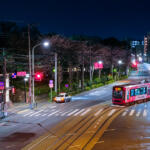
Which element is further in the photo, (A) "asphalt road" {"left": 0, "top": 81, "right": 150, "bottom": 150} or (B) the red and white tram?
(B) the red and white tram

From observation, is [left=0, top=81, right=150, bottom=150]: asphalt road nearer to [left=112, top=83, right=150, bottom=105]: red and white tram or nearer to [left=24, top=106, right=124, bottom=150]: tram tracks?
[left=24, top=106, right=124, bottom=150]: tram tracks

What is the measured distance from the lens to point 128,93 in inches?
1325

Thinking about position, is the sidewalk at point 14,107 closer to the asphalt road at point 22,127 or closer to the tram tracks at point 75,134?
the asphalt road at point 22,127

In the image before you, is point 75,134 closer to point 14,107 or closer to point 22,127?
point 22,127

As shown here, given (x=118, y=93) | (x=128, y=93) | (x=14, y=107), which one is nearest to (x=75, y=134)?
(x=118, y=93)

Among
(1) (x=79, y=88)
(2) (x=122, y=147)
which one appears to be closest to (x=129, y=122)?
(2) (x=122, y=147)

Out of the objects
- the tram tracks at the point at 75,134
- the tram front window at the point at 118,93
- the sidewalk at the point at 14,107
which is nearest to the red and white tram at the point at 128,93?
the tram front window at the point at 118,93

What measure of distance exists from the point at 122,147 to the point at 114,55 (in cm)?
7508

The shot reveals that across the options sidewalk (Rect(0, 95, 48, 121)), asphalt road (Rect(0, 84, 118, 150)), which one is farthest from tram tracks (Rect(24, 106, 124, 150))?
sidewalk (Rect(0, 95, 48, 121))

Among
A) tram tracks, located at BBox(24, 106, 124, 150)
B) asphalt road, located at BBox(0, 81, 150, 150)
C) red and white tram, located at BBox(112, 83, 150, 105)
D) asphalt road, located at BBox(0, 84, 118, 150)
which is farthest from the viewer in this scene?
red and white tram, located at BBox(112, 83, 150, 105)

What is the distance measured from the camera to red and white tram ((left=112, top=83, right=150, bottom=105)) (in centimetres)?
3334

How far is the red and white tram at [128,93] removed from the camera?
33.3 meters

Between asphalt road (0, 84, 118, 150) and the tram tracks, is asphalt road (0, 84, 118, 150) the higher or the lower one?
the lower one

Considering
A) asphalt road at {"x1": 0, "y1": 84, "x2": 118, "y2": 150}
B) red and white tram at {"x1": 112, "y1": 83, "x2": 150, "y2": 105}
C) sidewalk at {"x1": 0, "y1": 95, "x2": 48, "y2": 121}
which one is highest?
red and white tram at {"x1": 112, "y1": 83, "x2": 150, "y2": 105}
